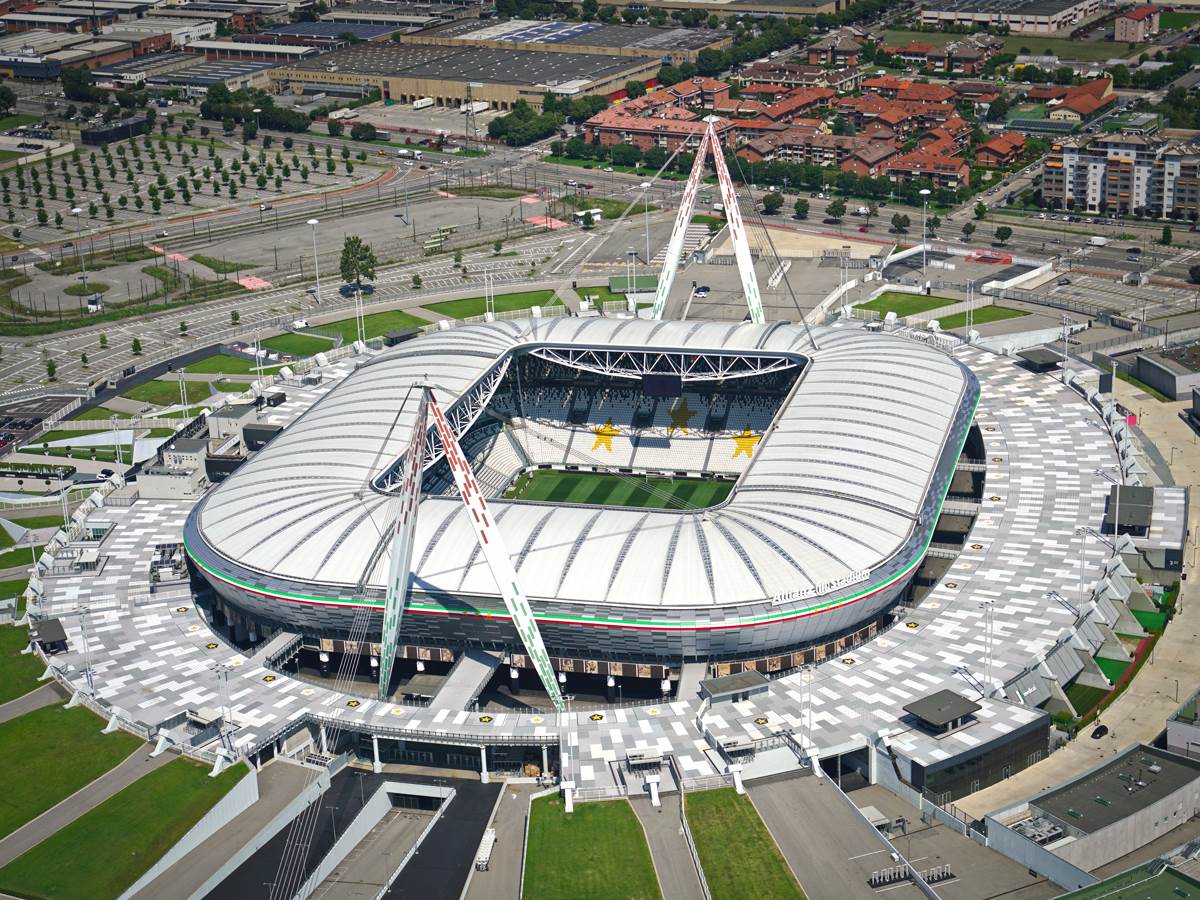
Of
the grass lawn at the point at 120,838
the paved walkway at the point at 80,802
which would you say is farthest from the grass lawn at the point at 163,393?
the grass lawn at the point at 120,838

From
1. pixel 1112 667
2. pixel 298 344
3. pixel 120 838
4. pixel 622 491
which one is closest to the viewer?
pixel 120 838

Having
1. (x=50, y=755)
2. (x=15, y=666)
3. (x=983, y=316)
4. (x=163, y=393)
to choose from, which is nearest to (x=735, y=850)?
(x=50, y=755)

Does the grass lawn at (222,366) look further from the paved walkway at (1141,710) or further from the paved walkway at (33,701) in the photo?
the paved walkway at (1141,710)

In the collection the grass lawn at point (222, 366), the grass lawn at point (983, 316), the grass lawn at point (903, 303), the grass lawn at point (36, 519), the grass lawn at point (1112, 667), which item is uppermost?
the grass lawn at point (903, 303)

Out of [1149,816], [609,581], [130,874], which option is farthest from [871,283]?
[130,874]

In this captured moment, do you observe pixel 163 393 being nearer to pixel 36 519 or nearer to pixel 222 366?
pixel 222 366

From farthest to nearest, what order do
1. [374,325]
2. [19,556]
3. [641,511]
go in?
[374,325]
[19,556]
[641,511]
